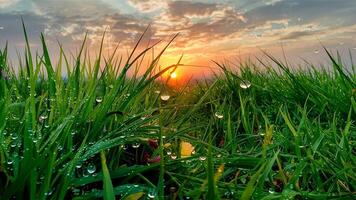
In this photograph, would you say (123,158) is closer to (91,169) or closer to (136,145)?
Answer: (136,145)

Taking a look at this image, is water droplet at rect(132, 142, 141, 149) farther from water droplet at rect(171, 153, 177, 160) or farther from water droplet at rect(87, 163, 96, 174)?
water droplet at rect(87, 163, 96, 174)

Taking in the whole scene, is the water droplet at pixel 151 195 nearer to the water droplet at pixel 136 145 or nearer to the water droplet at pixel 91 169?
the water droplet at pixel 91 169

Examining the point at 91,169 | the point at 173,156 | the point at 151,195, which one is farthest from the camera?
the point at 173,156

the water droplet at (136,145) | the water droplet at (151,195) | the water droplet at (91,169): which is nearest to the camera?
the water droplet at (151,195)

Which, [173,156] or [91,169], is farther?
[173,156]

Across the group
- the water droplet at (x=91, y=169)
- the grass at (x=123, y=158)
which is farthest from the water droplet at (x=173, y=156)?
the water droplet at (x=91, y=169)

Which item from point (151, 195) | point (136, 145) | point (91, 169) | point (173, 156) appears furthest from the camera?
point (173, 156)

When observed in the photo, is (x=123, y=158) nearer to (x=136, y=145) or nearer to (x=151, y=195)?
(x=136, y=145)

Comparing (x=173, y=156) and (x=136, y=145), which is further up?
(x=136, y=145)

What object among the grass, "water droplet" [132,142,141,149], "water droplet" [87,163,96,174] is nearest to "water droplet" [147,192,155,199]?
the grass

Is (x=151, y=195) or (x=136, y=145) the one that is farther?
(x=136, y=145)

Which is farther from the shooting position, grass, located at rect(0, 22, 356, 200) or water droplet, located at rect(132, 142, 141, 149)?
water droplet, located at rect(132, 142, 141, 149)

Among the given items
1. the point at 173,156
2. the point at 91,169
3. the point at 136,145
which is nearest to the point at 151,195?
the point at 91,169

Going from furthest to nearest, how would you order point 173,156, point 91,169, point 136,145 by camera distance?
point 173,156 → point 136,145 → point 91,169
